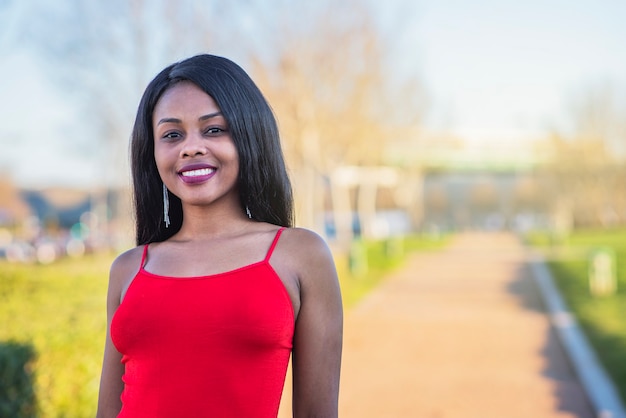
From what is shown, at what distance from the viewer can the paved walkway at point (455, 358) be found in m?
7.36

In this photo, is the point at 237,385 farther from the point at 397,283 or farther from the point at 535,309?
the point at 397,283

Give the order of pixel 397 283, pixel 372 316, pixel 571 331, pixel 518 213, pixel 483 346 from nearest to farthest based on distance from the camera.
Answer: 1. pixel 483 346
2. pixel 571 331
3. pixel 372 316
4. pixel 397 283
5. pixel 518 213

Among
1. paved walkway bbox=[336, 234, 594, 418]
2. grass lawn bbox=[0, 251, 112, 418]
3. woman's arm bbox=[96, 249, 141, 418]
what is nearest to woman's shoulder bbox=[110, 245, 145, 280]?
woman's arm bbox=[96, 249, 141, 418]

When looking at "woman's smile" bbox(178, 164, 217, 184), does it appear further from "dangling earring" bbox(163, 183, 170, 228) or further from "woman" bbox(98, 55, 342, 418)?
"dangling earring" bbox(163, 183, 170, 228)

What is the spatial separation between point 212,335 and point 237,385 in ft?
0.35

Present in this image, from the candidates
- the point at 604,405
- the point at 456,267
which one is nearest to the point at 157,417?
the point at 604,405

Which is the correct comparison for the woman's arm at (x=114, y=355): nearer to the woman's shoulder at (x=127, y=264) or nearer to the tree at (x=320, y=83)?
the woman's shoulder at (x=127, y=264)

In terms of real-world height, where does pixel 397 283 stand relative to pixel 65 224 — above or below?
above

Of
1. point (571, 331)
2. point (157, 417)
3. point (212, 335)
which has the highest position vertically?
point (212, 335)

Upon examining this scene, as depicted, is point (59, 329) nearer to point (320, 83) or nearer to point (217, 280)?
point (217, 280)

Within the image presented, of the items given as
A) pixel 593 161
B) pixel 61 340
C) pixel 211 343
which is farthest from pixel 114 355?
pixel 593 161

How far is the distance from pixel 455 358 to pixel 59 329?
17.2 ft

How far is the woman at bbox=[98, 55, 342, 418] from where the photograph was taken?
5.33ft

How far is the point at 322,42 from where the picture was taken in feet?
59.8
